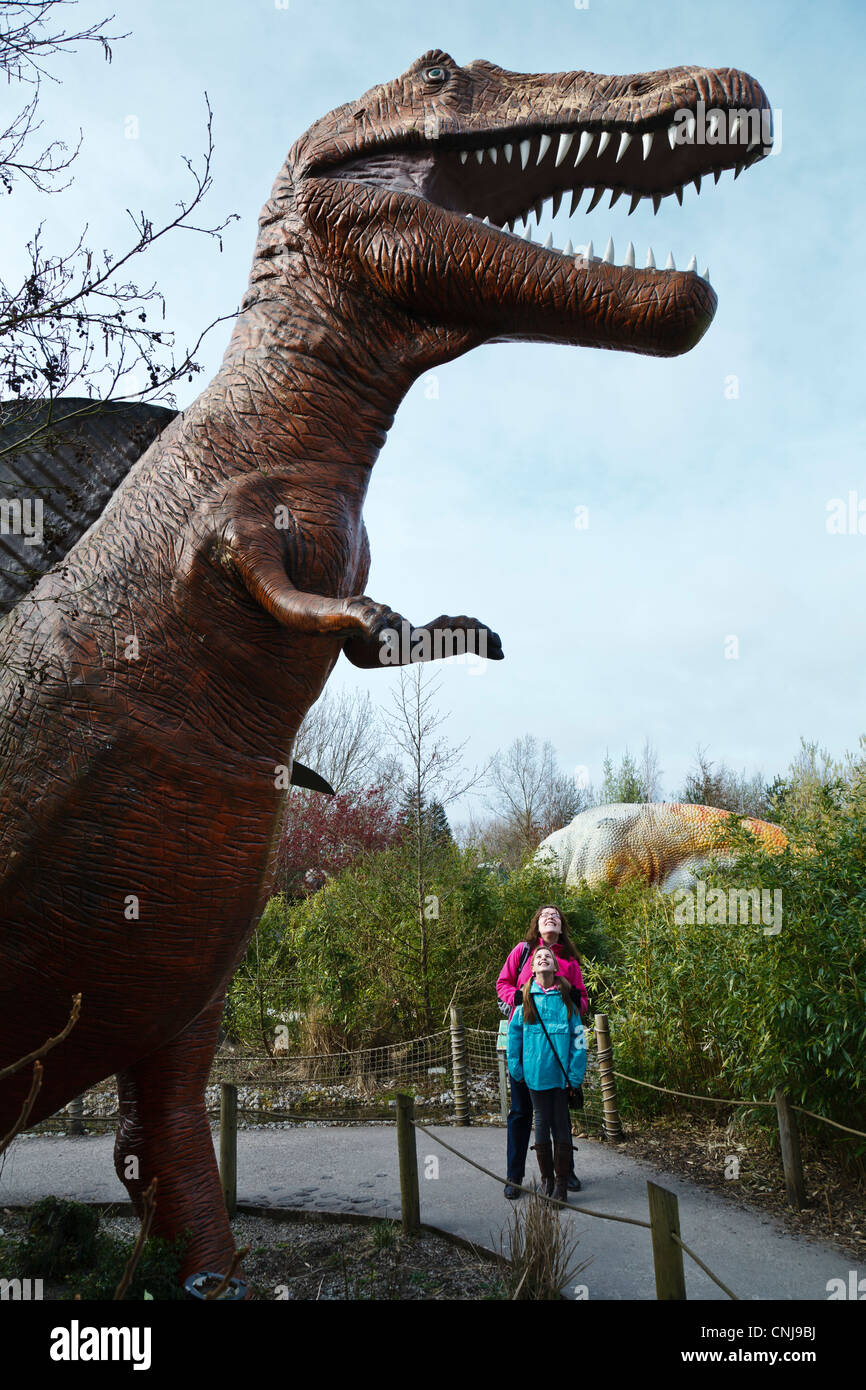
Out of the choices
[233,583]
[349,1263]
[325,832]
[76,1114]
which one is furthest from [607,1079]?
[325,832]

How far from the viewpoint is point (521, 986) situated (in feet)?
16.0

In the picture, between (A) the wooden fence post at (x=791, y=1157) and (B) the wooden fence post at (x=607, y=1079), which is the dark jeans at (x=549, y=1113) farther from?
(B) the wooden fence post at (x=607, y=1079)

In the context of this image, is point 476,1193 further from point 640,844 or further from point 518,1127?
point 640,844

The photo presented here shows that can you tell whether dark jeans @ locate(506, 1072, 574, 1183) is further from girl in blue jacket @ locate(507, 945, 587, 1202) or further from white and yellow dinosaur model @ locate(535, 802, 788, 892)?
white and yellow dinosaur model @ locate(535, 802, 788, 892)

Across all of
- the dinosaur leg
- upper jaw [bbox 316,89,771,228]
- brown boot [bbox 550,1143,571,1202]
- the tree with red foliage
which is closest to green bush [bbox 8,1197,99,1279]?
the dinosaur leg

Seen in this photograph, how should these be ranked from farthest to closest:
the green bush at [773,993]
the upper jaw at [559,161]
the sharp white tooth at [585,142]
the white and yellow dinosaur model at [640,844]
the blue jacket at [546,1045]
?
1. the white and yellow dinosaur model at [640,844]
2. the green bush at [773,993]
3. the blue jacket at [546,1045]
4. the sharp white tooth at [585,142]
5. the upper jaw at [559,161]

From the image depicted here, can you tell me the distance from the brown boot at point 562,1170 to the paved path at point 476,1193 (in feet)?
0.63

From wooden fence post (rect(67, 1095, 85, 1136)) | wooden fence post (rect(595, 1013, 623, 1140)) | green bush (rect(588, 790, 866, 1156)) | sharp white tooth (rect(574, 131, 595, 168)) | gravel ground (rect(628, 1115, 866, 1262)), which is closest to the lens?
sharp white tooth (rect(574, 131, 595, 168))

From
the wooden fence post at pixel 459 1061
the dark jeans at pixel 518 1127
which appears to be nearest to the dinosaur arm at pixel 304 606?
the dark jeans at pixel 518 1127

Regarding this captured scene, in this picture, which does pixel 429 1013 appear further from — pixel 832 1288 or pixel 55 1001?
pixel 55 1001

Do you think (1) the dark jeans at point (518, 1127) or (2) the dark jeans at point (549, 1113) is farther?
(1) the dark jeans at point (518, 1127)

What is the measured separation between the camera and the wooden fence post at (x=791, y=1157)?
4.73 meters

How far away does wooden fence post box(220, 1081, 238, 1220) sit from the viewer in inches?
186

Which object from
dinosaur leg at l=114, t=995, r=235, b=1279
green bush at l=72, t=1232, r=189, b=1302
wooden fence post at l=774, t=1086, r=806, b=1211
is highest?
dinosaur leg at l=114, t=995, r=235, b=1279
